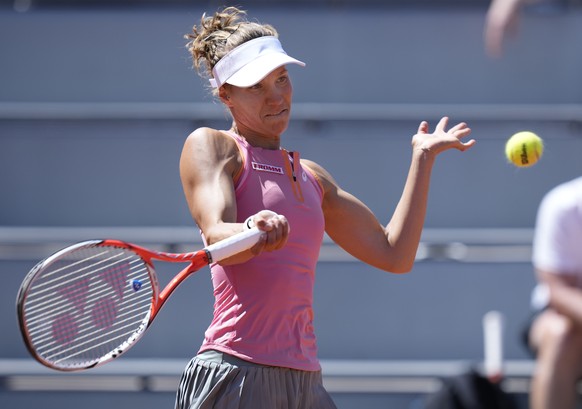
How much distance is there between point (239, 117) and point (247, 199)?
250 millimetres

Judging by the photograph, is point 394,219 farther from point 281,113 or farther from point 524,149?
point 524,149

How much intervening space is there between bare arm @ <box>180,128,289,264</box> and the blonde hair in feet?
0.82

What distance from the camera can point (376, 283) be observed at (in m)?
4.63

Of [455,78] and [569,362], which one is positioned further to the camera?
[455,78]

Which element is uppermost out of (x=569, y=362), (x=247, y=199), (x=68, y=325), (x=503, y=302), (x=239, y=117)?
(x=239, y=117)

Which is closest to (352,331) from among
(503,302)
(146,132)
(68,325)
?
(503,302)

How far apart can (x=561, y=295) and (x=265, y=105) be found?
1267mm

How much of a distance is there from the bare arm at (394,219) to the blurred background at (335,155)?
147 cm

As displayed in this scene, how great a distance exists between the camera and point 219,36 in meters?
2.50

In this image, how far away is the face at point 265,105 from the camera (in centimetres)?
240

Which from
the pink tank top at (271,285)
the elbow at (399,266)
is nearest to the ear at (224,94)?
the pink tank top at (271,285)

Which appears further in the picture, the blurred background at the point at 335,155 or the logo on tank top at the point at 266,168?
the blurred background at the point at 335,155

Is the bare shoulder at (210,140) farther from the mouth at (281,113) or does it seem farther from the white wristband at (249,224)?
the white wristband at (249,224)

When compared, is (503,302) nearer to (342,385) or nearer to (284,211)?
(342,385)
